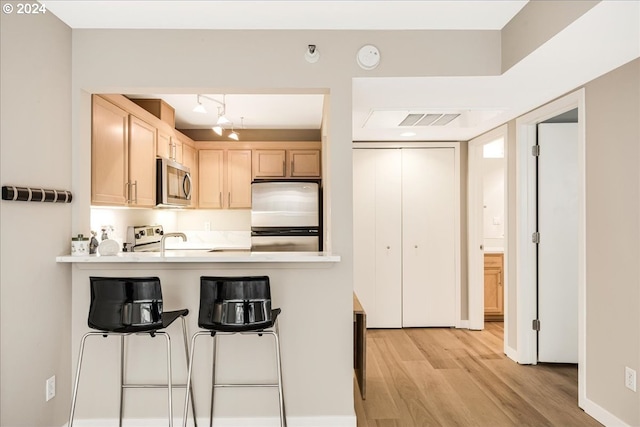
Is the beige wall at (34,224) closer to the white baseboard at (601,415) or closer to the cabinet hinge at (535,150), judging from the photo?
the white baseboard at (601,415)

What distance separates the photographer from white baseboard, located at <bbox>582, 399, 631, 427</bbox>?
7.99 ft

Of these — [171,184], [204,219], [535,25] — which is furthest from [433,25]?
[204,219]

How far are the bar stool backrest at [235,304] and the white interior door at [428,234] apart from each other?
285 centimetres

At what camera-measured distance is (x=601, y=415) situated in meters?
2.56

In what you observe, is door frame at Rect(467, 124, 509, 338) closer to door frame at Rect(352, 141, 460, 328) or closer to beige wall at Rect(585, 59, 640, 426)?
door frame at Rect(352, 141, 460, 328)

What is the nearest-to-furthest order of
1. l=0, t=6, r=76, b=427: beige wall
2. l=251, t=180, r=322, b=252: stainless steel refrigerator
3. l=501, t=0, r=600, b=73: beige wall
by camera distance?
l=501, t=0, r=600, b=73: beige wall
l=0, t=6, r=76, b=427: beige wall
l=251, t=180, r=322, b=252: stainless steel refrigerator

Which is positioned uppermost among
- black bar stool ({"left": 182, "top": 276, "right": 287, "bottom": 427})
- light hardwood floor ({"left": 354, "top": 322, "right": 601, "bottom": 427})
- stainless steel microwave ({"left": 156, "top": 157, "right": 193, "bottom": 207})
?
stainless steel microwave ({"left": 156, "top": 157, "right": 193, "bottom": 207})

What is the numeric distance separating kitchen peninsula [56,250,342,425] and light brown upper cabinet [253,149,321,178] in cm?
264

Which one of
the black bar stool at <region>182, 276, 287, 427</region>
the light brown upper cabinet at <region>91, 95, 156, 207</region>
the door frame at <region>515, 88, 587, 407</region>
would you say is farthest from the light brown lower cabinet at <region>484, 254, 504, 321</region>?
the light brown upper cabinet at <region>91, 95, 156, 207</region>

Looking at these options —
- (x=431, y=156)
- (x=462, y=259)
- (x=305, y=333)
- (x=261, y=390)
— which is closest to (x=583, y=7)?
(x=305, y=333)

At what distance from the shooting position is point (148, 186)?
3.47m

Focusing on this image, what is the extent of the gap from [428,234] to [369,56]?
2.70m

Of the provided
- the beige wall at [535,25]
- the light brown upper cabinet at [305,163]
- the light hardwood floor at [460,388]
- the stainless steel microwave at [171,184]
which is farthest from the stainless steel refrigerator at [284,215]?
the beige wall at [535,25]

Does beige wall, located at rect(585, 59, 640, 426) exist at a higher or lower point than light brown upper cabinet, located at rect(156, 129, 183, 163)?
lower
